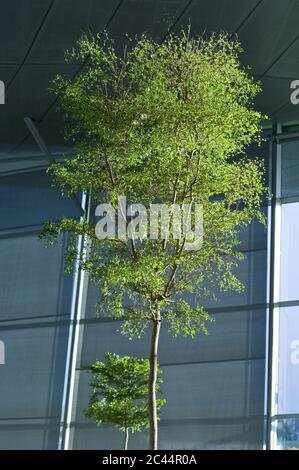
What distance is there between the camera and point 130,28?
60.0 ft

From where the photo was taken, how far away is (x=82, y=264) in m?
15.9

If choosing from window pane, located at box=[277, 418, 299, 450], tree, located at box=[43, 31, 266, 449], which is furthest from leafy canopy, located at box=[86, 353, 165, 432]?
window pane, located at box=[277, 418, 299, 450]

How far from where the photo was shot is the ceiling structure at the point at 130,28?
17.4 meters

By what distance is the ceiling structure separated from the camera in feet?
57.0

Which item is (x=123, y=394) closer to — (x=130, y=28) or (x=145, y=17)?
(x=130, y=28)

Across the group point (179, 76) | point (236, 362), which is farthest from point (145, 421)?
point (179, 76)

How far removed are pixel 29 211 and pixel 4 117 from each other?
3.78 metres

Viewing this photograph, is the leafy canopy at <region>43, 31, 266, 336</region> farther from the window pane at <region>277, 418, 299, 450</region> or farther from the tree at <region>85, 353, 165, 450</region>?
the window pane at <region>277, 418, 299, 450</region>

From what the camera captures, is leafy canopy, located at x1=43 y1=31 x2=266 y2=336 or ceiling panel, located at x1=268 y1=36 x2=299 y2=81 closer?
leafy canopy, located at x1=43 y1=31 x2=266 y2=336

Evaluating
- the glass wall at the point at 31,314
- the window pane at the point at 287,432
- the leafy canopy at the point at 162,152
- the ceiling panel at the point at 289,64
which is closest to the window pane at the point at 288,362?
the window pane at the point at 287,432

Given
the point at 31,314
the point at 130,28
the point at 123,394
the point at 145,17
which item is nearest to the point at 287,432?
the point at 123,394

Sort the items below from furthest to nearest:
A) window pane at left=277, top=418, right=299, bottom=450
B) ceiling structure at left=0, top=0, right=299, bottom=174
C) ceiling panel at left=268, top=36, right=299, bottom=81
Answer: window pane at left=277, top=418, right=299, bottom=450 → ceiling panel at left=268, top=36, right=299, bottom=81 → ceiling structure at left=0, top=0, right=299, bottom=174

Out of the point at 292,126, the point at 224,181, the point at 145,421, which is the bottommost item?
the point at 145,421
